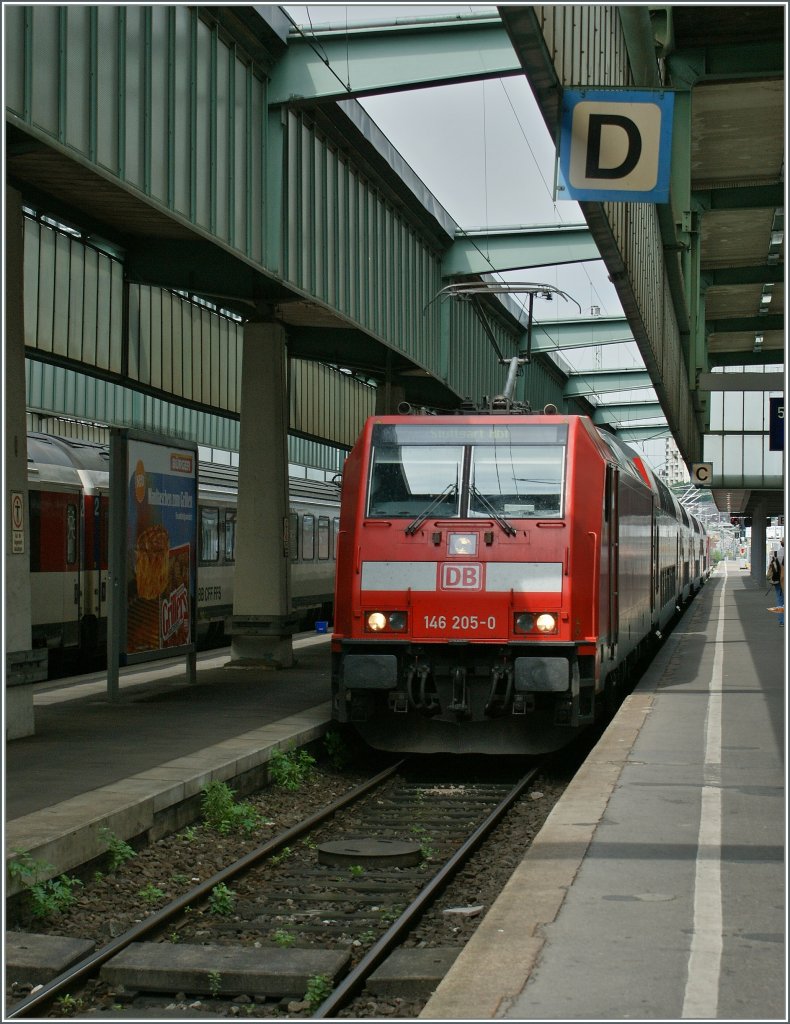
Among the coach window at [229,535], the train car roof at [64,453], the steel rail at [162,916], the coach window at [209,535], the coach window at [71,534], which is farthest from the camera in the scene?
the coach window at [229,535]

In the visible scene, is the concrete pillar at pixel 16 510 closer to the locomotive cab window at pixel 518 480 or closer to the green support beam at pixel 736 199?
the locomotive cab window at pixel 518 480

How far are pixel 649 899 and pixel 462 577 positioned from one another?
5.16m

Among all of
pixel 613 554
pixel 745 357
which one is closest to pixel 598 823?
pixel 613 554

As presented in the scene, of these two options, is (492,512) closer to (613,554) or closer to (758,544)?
(613,554)

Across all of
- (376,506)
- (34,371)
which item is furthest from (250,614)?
(34,371)

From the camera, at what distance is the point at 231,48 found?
14.1 metres

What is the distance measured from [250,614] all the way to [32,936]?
36.4ft

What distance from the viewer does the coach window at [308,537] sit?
28547 millimetres

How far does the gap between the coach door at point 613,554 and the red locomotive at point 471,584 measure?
1.74 feet

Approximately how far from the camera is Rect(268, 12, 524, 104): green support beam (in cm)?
1446

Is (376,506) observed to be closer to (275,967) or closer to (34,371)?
(275,967)

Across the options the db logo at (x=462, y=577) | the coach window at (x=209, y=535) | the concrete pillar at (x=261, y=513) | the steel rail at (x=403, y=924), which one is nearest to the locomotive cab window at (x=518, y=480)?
the db logo at (x=462, y=577)

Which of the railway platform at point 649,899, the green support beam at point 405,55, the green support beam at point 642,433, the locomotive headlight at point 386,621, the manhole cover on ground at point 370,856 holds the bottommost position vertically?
the manhole cover on ground at point 370,856

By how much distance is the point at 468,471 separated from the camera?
11305 millimetres
